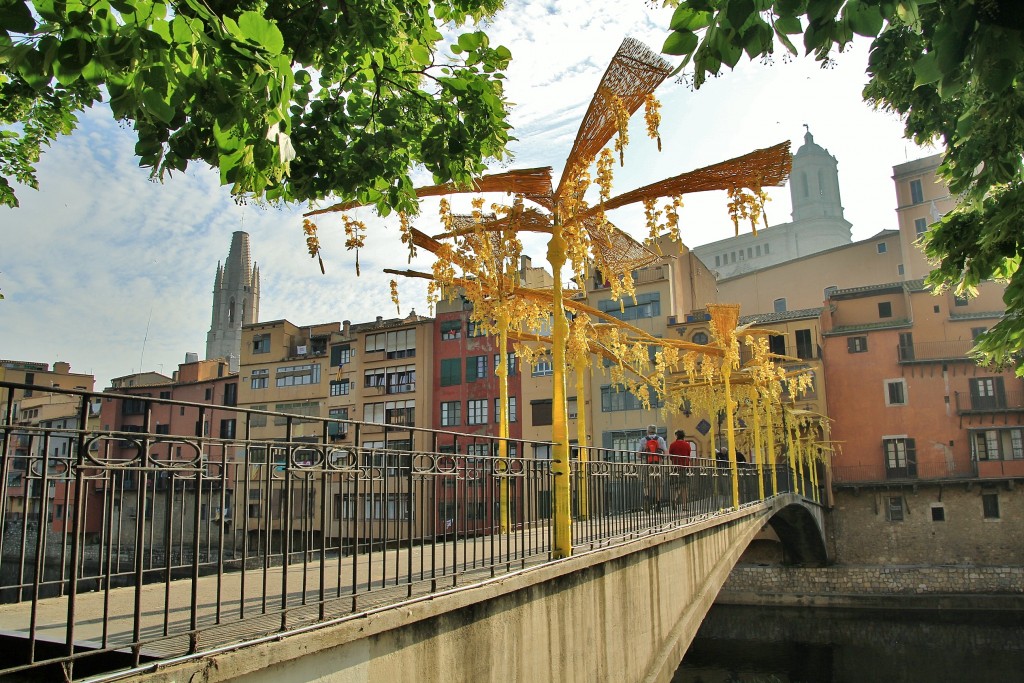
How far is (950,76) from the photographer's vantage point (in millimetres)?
3514

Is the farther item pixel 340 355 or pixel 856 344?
pixel 340 355

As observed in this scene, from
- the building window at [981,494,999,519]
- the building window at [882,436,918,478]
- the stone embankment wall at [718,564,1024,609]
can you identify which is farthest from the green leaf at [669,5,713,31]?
the building window at [882,436,918,478]

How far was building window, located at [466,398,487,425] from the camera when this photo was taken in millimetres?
46312

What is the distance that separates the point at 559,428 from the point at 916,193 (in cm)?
5333

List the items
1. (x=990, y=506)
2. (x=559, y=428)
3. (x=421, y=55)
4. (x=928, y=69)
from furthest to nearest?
(x=990, y=506), (x=559, y=428), (x=421, y=55), (x=928, y=69)

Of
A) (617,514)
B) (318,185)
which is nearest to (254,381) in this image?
(617,514)

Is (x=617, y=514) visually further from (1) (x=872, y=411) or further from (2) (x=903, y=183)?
(2) (x=903, y=183)

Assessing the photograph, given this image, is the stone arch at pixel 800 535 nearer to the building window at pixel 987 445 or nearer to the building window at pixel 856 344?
the building window at pixel 987 445

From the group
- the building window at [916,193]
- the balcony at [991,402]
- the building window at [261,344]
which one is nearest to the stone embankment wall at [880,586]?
the balcony at [991,402]

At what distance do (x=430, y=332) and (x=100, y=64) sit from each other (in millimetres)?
45510

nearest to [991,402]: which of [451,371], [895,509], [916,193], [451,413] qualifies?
[895,509]

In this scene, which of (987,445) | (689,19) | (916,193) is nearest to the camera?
(689,19)

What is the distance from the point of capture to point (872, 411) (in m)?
41.7

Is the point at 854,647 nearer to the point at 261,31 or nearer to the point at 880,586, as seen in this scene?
the point at 880,586
